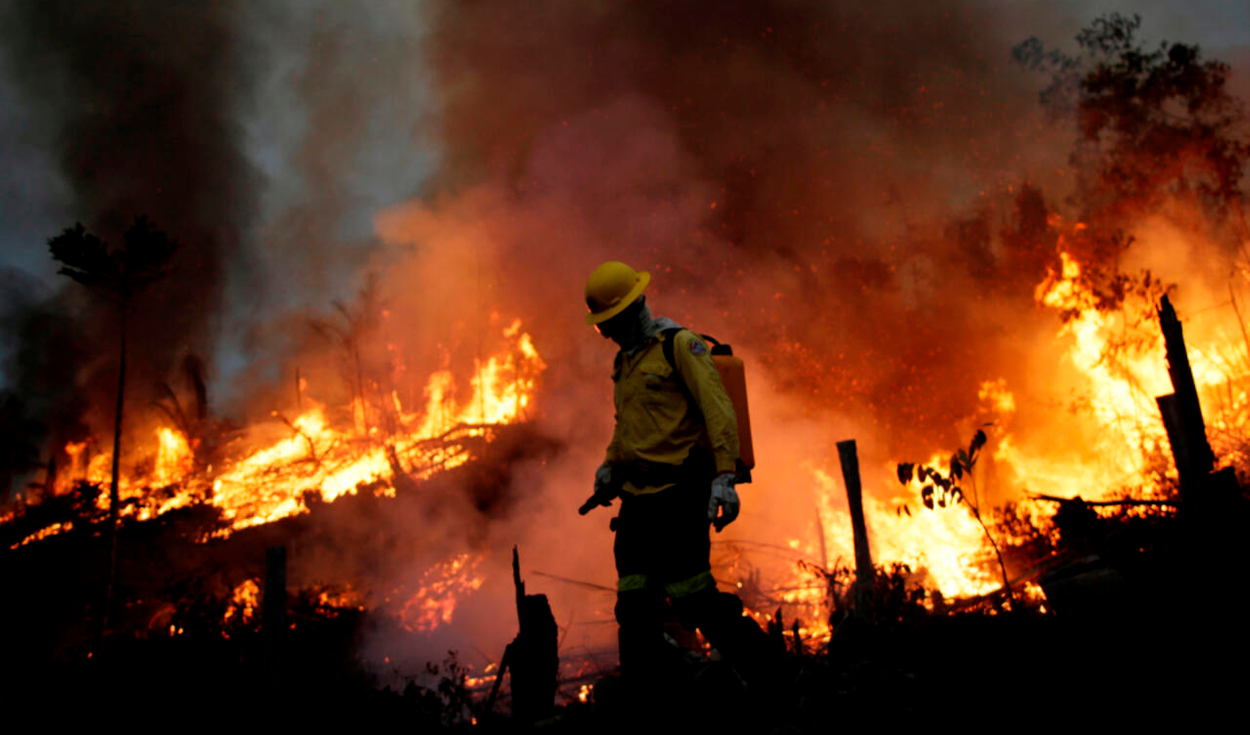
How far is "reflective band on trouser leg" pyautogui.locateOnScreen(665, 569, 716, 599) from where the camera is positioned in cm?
270

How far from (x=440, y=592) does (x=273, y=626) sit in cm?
1025

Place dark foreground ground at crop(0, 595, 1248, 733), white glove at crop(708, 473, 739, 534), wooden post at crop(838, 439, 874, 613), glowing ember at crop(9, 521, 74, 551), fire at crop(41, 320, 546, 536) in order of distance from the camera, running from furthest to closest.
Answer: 1. fire at crop(41, 320, 546, 536)
2. glowing ember at crop(9, 521, 74, 551)
3. wooden post at crop(838, 439, 874, 613)
4. white glove at crop(708, 473, 739, 534)
5. dark foreground ground at crop(0, 595, 1248, 733)

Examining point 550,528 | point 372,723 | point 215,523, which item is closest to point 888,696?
point 372,723

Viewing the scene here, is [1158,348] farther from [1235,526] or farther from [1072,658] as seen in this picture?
[1072,658]

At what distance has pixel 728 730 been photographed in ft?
9.36

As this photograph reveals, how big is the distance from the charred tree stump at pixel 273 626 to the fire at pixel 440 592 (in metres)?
9.66

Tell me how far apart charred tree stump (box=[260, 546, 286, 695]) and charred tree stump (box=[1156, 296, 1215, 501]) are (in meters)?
7.15

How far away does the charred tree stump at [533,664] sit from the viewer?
3.64m

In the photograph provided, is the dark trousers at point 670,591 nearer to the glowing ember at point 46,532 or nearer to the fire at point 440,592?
the fire at point 440,592

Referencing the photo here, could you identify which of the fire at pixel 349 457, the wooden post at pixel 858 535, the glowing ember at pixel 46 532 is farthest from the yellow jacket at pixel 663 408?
the glowing ember at pixel 46 532

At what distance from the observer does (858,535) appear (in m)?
5.88

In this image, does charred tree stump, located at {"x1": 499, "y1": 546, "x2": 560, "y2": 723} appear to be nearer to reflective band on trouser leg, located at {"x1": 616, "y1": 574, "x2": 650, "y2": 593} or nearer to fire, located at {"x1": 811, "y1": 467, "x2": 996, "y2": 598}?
reflective band on trouser leg, located at {"x1": 616, "y1": 574, "x2": 650, "y2": 593}

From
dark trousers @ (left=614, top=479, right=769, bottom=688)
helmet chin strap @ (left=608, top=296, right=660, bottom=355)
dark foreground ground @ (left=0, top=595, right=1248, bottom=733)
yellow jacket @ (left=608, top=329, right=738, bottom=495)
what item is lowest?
dark foreground ground @ (left=0, top=595, right=1248, bottom=733)

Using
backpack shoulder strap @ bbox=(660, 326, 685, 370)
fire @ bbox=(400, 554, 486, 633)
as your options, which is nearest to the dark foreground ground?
backpack shoulder strap @ bbox=(660, 326, 685, 370)
